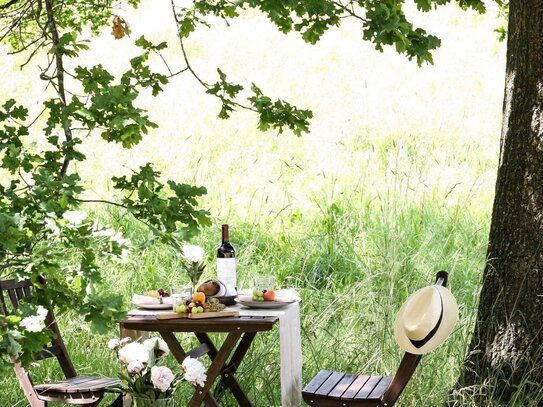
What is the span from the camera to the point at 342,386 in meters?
4.01

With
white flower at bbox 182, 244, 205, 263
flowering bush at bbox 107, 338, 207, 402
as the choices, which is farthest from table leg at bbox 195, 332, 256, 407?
flowering bush at bbox 107, 338, 207, 402

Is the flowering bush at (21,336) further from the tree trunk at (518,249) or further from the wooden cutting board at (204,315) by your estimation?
the tree trunk at (518,249)

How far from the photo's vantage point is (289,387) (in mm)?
4258

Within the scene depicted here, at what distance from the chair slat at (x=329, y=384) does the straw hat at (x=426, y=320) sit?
38 centimetres

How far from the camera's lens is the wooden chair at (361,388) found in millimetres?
3686

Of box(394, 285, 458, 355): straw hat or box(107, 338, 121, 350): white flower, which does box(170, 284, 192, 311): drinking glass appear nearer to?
box(107, 338, 121, 350): white flower

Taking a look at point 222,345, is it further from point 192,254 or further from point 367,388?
point 367,388

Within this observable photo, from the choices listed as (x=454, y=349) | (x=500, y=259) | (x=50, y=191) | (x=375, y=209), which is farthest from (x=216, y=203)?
(x=50, y=191)

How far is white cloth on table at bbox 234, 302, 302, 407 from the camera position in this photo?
4.16 meters

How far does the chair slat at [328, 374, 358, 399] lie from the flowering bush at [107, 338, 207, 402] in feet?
1.83

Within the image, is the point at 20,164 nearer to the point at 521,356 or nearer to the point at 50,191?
the point at 50,191

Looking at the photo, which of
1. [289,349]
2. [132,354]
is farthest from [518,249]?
[132,354]

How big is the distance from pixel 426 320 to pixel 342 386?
0.52 meters

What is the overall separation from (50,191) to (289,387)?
4.85 feet
